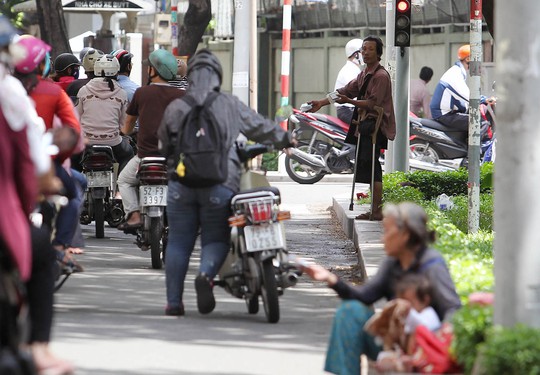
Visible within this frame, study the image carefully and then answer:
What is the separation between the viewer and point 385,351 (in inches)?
287

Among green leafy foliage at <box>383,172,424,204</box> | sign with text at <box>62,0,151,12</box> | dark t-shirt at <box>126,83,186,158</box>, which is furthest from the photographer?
sign with text at <box>62,0,151,12</box>

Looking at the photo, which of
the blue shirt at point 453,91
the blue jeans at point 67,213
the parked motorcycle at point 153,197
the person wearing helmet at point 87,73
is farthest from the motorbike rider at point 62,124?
the blue shirt at point 453,91

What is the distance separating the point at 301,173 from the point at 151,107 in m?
12.1

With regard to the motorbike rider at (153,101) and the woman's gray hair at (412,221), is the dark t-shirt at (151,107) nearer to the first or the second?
the motorbike rider at (153,101)

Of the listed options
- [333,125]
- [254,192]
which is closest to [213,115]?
[254,192]

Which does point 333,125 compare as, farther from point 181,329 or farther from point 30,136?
point 30,136

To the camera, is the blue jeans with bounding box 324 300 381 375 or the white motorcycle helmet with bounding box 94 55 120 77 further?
the white motorcycle helmet with bounding box 94 55 120 77

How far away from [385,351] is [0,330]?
1.88m

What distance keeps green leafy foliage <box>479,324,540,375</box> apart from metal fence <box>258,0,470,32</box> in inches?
967

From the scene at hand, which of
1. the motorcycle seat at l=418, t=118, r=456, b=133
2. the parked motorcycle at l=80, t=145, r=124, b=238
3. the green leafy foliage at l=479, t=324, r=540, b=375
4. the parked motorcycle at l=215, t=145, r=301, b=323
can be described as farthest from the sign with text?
the green leafy foliage at l=479, t=324, r=540, b=375

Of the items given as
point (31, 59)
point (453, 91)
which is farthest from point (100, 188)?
point (453, 91)

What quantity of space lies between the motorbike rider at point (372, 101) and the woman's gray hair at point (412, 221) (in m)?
8.25

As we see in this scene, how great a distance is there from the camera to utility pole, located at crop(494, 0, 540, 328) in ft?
21.8

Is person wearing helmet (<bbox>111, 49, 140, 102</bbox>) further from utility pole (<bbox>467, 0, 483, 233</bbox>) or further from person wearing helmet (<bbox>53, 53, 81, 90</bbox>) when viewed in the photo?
utility pole (<bbox>467, 0, 483, 233</bbox>)
